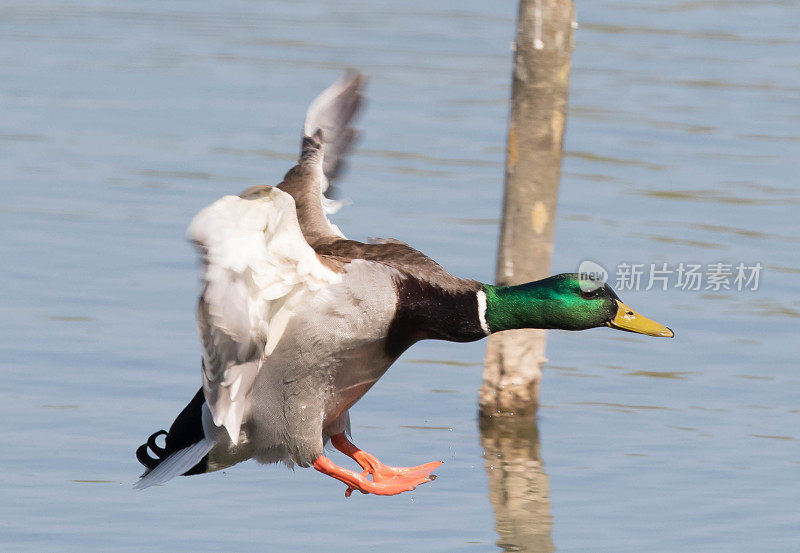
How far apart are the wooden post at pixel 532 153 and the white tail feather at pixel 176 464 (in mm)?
2037

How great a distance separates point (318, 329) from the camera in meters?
6.00

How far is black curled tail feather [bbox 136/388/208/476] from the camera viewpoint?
6.53 meters

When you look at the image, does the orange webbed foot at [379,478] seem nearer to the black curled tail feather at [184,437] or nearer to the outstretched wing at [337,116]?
the black curled tail feather at [184,437]

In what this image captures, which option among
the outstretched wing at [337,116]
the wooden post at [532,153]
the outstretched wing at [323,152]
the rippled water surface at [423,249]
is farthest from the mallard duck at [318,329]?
the wooden post at [532,153]

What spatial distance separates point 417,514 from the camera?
699 centimetres

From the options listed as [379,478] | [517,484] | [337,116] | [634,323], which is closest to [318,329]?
[379,478]

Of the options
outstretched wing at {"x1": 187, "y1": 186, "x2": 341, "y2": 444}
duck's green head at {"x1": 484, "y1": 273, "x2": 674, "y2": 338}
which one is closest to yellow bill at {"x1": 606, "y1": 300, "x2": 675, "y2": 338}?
duck's green head at {"x1": 484, "y1": 273, "x2": 674, "y2": 338}

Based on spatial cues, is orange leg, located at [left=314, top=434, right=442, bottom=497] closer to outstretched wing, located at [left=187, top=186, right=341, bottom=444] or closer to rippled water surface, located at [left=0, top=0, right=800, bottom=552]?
rippled water surface, located at [left=0, top=0, right=800, bottom=552]

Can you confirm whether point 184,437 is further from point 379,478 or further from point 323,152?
point 323,152

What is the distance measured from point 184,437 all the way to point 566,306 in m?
1.70

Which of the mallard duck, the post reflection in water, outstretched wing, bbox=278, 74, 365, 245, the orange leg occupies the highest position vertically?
outstretched wing, bbox=278, 74, 365, 245

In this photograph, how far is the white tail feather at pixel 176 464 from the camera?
6.39 meters

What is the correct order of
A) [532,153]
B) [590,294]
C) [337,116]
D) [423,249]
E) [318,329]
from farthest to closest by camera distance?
1. [423,249]
2. [532,153]
3. [337,116]
4. [590,294]
5. [318,329]

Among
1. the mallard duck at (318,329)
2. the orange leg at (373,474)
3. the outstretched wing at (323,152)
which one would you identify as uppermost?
the outstretched wing at (323,152)
